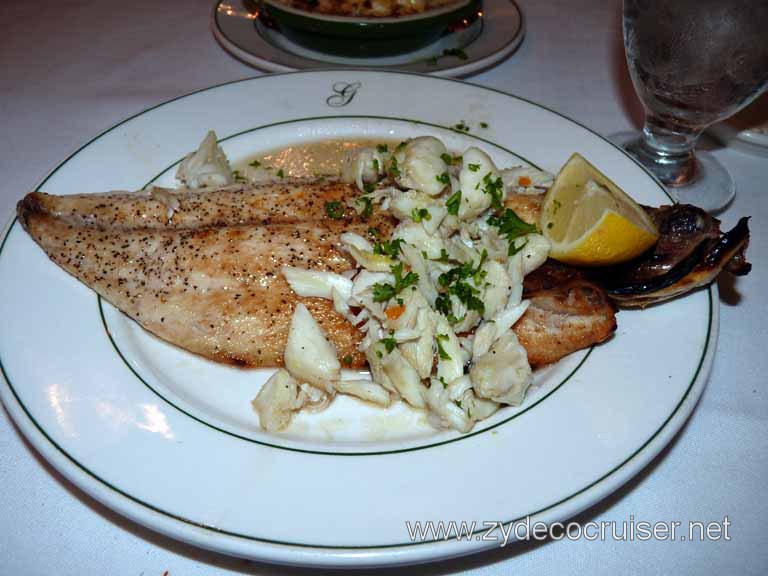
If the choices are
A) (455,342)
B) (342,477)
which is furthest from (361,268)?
(342,477)

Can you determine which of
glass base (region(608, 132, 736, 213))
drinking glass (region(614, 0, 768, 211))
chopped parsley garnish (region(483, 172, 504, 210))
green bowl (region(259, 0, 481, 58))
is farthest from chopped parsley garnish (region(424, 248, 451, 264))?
green bowl (region(259, 0, 481, 58))

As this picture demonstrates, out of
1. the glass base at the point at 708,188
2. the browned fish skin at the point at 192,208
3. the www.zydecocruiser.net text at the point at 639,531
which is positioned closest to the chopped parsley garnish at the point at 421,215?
the browned fish skin at the point at 192,208

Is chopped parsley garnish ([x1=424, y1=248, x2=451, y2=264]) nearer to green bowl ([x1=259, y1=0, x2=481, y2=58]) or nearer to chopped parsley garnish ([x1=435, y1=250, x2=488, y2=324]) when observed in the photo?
chopped parsley garnish ([x1=435, y1=250, x2=488, y2=324])

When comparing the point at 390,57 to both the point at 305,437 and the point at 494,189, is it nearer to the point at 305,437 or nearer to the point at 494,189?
the point at 494,189

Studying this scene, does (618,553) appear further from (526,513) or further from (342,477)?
(342,477)

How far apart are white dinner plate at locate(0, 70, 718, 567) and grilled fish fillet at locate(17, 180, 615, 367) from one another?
0.07m

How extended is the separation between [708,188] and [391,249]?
1.44 m

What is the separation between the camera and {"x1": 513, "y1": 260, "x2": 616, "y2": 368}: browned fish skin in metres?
1.77

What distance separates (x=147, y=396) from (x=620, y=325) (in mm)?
1324

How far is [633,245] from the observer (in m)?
1.79

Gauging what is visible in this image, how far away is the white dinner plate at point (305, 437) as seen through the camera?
4.49 feet

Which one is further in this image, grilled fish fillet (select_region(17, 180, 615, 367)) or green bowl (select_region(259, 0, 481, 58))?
green bowl (select_region(259, 0, 481, 58))

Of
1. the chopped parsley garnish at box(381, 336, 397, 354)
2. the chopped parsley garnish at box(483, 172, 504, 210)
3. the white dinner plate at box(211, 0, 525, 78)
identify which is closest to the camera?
the chopped parsley garnish at box(381, 336, 397, 354)

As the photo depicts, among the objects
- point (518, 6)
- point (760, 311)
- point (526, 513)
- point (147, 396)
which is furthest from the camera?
point (518, 6)
